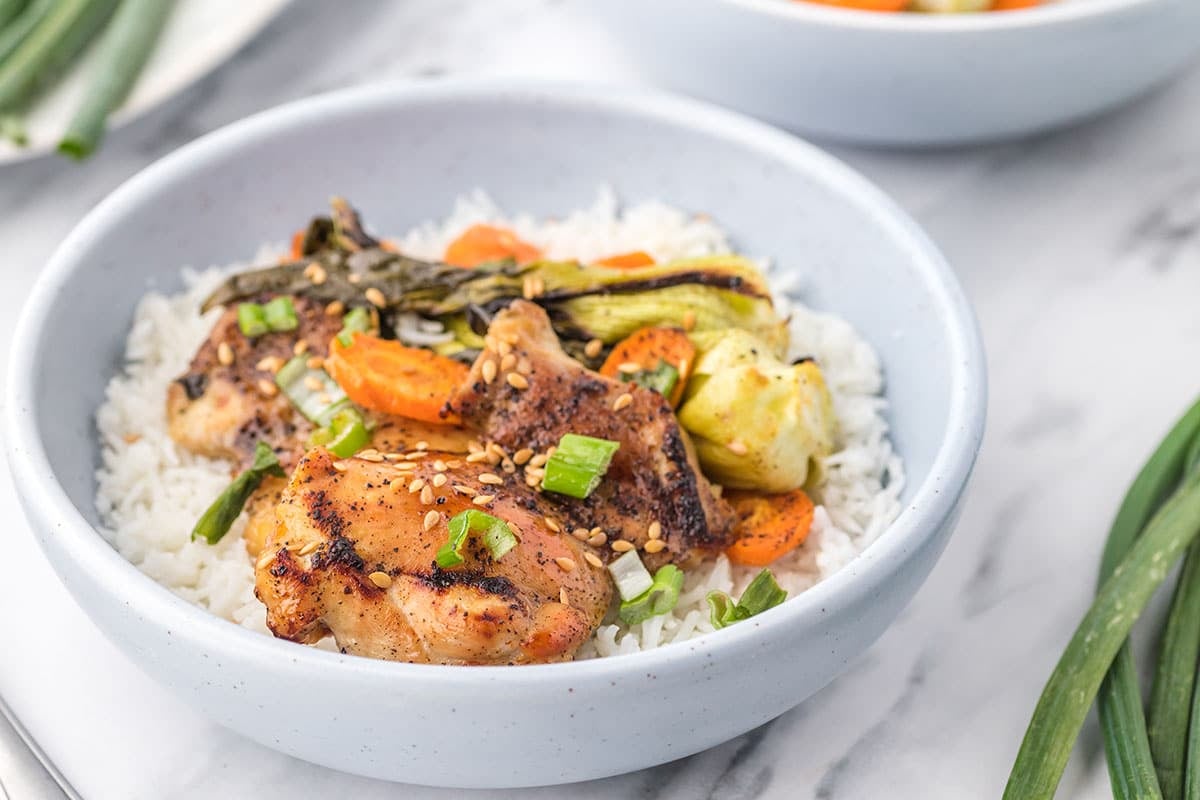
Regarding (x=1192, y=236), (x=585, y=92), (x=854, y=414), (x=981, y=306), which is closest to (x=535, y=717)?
(x=854, y=414)

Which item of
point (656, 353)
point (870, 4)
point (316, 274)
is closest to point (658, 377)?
point (656, 353)

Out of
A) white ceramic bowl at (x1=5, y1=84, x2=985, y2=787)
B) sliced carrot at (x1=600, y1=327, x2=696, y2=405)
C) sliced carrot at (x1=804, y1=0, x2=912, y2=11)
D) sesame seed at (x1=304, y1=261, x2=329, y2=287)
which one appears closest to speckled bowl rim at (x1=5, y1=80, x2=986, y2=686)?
white ceramic bowl at (x1=5, y1=84, x2=985, y2=787)

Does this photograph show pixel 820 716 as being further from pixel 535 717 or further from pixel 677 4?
pixel 677 4

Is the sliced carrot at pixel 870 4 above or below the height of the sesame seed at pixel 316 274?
above

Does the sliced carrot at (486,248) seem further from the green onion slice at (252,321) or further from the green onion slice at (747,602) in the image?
the green onion slice at (747,602)

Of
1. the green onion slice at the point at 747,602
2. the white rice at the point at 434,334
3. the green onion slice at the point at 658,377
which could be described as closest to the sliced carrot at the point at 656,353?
the green onion slice at the point at 658,377

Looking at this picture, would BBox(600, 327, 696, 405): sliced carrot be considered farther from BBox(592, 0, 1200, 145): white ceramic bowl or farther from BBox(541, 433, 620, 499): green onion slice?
BBox(592, 0, 1200, 145): white ceramic bowl
